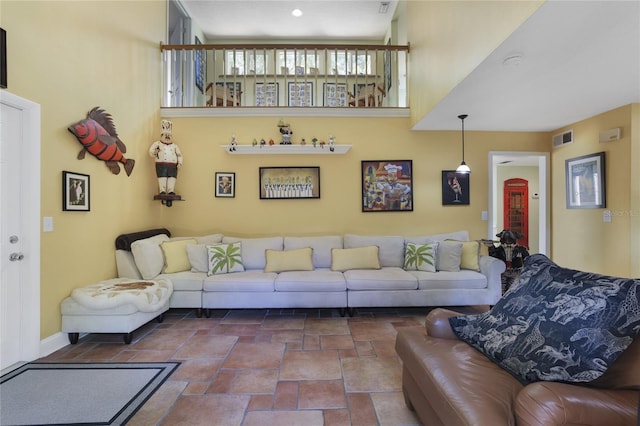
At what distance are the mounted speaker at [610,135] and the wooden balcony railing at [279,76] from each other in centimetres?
252

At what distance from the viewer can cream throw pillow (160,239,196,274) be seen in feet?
11.8

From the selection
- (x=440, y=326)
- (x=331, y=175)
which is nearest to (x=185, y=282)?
(x=331, y=175)

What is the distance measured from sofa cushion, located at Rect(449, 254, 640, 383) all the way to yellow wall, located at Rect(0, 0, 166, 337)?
3.48 metres

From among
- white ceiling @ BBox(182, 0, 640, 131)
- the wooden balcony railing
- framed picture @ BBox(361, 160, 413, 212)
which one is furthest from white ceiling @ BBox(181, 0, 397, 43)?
Result: framed picture @ BBox(361, 160, 413, 212)

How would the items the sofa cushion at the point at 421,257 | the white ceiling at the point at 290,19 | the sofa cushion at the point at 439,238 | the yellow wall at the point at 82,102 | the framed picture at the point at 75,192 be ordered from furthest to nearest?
the white ceiling at the point at 290,19 → the sofa cushion at the point at 439,238 → the sofa cushion at the point at 421,257 → the framed picture at the point at 75,192 → the yellow wall at the point at 82,102

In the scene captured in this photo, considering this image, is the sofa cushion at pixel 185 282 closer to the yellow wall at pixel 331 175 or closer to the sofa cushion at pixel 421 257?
the yellow wall at pixel 331 175

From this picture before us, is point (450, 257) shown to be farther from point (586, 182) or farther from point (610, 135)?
point (610, 135)

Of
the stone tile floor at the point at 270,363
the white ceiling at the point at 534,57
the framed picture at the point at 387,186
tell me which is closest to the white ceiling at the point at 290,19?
the white ceiling at the point at 534,57

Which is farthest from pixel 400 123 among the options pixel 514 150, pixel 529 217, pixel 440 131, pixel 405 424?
pixel 529 217

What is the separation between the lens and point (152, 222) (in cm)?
425

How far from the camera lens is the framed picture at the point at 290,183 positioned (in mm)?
4504

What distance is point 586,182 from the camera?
3.92 meters

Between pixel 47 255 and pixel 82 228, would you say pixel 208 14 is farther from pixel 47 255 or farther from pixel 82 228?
pixel 47 255

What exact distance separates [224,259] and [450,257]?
9.39 ft
